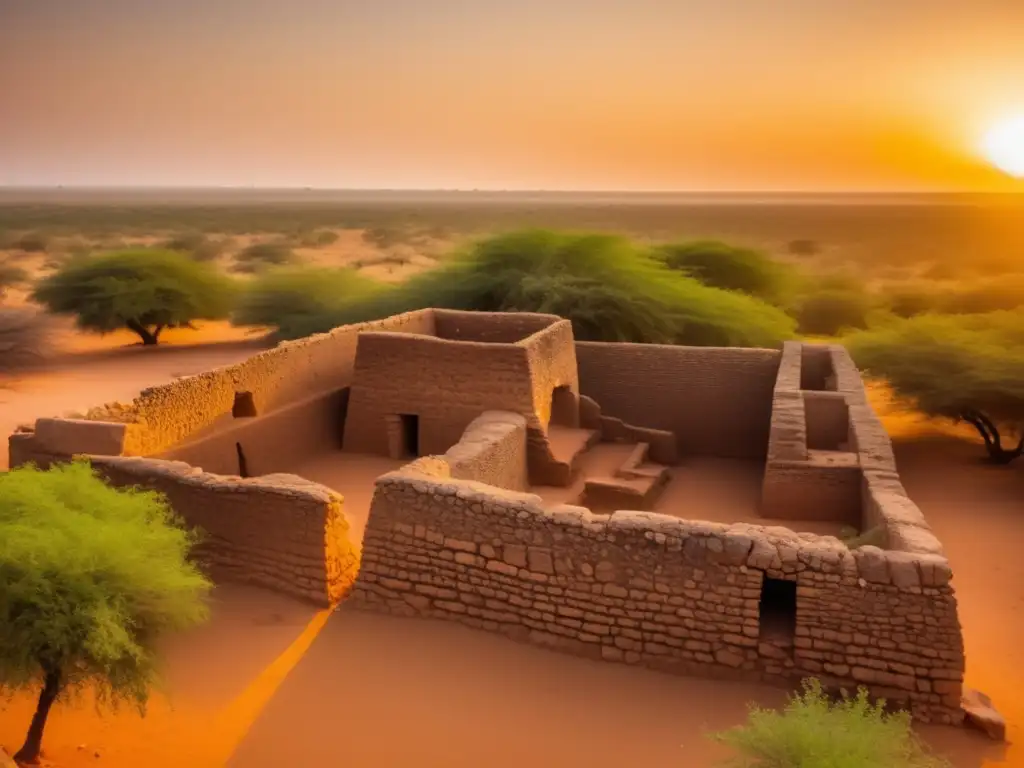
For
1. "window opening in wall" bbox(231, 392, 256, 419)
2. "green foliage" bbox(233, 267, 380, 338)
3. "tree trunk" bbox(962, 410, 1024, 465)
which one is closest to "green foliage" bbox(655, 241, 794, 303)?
"green foliage" bbox(233, 267, 380, 338)

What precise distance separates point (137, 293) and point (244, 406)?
15417 mm

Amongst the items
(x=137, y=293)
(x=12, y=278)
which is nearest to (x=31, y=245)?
(x=12, y=278)

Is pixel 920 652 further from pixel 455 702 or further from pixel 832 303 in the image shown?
pixel 832 303

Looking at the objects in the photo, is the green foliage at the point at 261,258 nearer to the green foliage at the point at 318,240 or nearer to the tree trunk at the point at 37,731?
the green foliage at the point at 318,240

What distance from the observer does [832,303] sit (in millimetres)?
29641

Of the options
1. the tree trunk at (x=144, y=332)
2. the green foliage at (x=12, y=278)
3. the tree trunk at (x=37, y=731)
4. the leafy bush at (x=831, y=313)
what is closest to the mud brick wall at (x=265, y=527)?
the tree trunk at (x=37, y=731)

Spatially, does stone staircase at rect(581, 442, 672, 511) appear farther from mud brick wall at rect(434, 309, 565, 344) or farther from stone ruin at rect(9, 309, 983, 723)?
mud brick wall at rect(434, 309, 565, 344)

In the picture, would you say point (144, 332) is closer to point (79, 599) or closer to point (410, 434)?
point (410, 434)

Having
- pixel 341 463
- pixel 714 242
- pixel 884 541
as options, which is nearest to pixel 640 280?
pixel 714 242

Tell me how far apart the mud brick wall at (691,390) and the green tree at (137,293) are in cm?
1500

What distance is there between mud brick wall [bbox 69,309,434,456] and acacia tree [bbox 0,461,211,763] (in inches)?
125

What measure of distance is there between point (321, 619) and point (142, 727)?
166cm

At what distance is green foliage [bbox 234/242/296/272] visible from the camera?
47.5m

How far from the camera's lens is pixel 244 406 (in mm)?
11336
